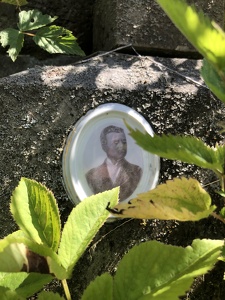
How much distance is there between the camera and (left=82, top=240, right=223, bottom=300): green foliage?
0.54 meters

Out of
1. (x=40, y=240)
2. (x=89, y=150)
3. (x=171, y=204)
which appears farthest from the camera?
(x=89, y=150)

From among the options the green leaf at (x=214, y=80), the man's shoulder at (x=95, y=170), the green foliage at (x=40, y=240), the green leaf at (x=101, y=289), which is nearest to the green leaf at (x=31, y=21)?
the man's shoulder at (x=95, y=170)

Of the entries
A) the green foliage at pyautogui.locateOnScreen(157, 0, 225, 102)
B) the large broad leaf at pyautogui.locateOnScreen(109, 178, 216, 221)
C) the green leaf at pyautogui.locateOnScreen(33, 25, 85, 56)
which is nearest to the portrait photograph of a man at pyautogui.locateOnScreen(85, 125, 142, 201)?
the green leaf at pyautogui.locateOnScreen(33, 25, 85, 56)

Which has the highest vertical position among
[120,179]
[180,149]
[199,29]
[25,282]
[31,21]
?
[199,29]

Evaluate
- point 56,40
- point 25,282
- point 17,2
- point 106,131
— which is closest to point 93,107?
point 106,131

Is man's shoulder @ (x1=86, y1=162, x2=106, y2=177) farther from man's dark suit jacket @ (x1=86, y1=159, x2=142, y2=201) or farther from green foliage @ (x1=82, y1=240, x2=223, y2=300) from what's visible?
green foliage @ (x1=82, y1=240, x2=223, y2=300)

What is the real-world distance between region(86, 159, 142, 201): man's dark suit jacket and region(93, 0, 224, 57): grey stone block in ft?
1.22

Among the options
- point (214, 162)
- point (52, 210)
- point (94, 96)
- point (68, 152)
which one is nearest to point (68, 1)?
point (94, 96)

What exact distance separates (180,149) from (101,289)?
0.21m

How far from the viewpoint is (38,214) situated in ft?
2.17

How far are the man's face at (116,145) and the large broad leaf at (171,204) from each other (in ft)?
1.83

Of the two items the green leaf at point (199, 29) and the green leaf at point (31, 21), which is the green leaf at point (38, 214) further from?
the green leaf at point (31, 21)

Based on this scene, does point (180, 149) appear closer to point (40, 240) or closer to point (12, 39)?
point (40, 240)

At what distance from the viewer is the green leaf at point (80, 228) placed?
62 cm
